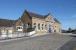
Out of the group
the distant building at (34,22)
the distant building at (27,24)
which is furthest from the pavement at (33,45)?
the distant building at (34,22)

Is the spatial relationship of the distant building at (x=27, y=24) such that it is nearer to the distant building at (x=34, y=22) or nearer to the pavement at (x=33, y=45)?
the distant building at (x=34, y=22)

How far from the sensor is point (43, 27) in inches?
3120

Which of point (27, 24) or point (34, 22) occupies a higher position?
point (34, 22)

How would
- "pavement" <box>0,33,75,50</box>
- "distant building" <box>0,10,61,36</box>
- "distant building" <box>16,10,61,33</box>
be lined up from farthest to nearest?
"distant building" <box>16,10,61,33</box>
"distant building" <box>0,10,61,36</box>
"pavement" <box>0,33,75,50</box>

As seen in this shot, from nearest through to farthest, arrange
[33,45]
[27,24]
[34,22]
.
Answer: [33,45]
[34,22]
[27,24]

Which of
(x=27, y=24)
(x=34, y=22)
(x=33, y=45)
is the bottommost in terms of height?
(x=33, y=45)

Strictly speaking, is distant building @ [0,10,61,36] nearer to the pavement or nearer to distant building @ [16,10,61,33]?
distant building @ [16,10,61,33]

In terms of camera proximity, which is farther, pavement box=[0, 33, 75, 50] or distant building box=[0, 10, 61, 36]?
distant building box=[0, 10, 61, 36]

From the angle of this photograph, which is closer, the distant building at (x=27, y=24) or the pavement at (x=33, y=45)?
the pavement at (x=33, y=45)

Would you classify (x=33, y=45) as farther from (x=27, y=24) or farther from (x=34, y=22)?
(x=27, y=24)

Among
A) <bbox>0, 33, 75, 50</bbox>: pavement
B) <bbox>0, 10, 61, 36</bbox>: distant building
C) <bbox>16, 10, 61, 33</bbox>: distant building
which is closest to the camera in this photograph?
<bbox>0, 33, 75, 50</bbox>: pavement

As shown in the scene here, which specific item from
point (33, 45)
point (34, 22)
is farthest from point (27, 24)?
point (33, 45)

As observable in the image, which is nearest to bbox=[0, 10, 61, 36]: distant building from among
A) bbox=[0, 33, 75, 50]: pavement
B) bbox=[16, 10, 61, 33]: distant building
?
bbox=[16, 10, 61, 33]: distant building

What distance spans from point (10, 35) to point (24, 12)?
28245 mm
